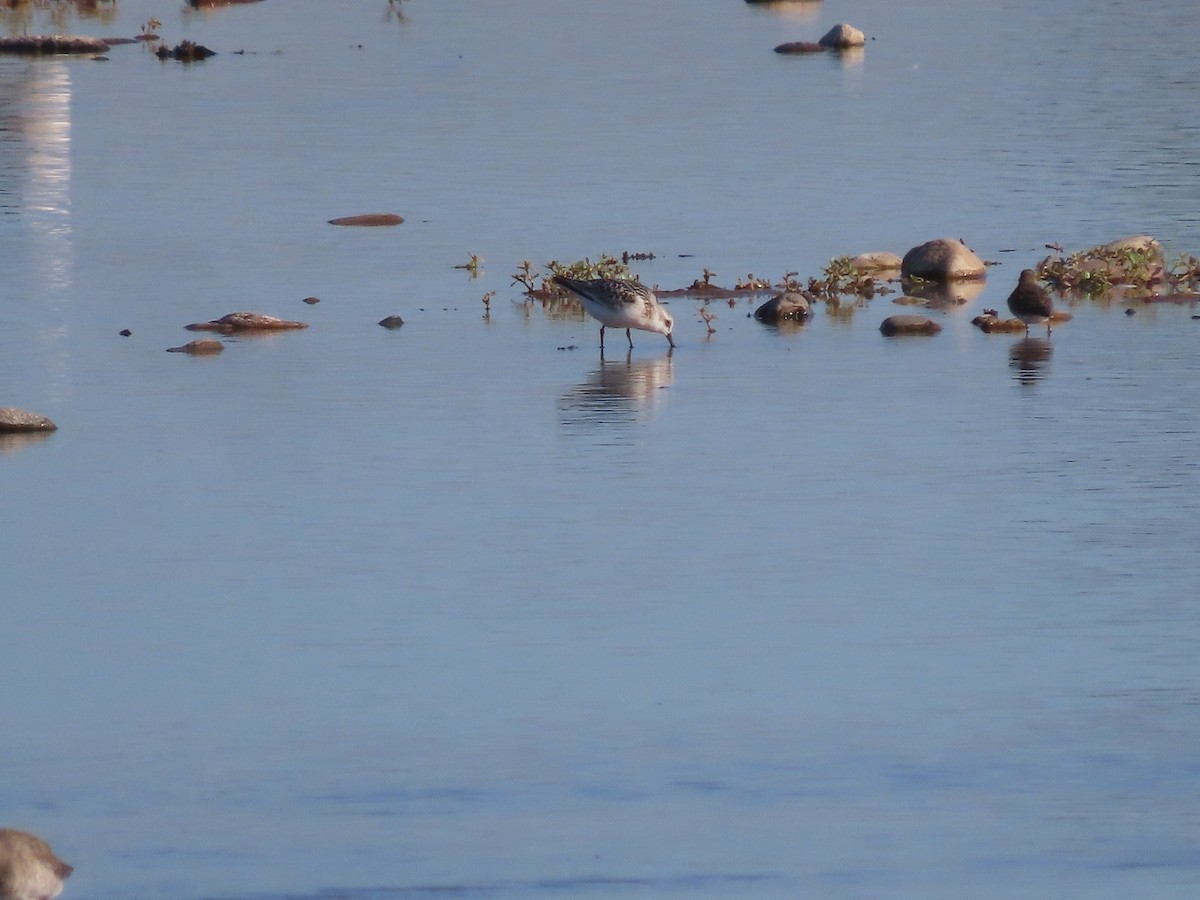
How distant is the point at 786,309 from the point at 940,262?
2.20m

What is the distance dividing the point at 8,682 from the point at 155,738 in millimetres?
1051

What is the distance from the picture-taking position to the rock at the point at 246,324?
19.9m

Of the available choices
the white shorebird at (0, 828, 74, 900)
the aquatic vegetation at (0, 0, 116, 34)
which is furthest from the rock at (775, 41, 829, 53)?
the white shorebird at (0, 828, 74, 900)

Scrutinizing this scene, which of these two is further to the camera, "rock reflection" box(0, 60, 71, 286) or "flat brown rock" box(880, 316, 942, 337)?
"rock reflection" box(0, 60, 71, 286)

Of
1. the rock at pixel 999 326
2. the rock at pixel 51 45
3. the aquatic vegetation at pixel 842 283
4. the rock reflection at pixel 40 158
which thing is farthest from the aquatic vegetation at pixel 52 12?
the rock at pixel 999 326

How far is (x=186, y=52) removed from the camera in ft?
147

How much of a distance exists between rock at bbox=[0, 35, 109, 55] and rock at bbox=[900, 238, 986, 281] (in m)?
28.2

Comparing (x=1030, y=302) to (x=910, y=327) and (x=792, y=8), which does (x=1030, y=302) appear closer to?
(x=910, y=327)

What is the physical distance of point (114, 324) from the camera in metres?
20.3

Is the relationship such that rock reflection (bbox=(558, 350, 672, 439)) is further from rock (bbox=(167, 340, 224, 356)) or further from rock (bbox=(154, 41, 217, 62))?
rock (bbox=(154, 41, 217, 62))

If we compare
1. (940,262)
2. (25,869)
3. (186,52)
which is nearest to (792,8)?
(186,52)

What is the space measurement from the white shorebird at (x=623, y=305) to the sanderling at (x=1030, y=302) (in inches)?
125

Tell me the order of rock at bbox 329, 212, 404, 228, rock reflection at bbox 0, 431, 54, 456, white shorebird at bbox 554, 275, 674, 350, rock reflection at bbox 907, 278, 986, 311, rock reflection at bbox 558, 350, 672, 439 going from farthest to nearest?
rock at bbox 329, 212, 404, 228 < rock reflection at bbox 907, 278, 986, 311 < white shorebird at bbox 554, 275, 674, 350 < rock reflection at bbox 558, 350, 672, 439 < rock reflection at bbox 0, 431, 54, 456

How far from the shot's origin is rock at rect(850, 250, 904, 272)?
22.5m
